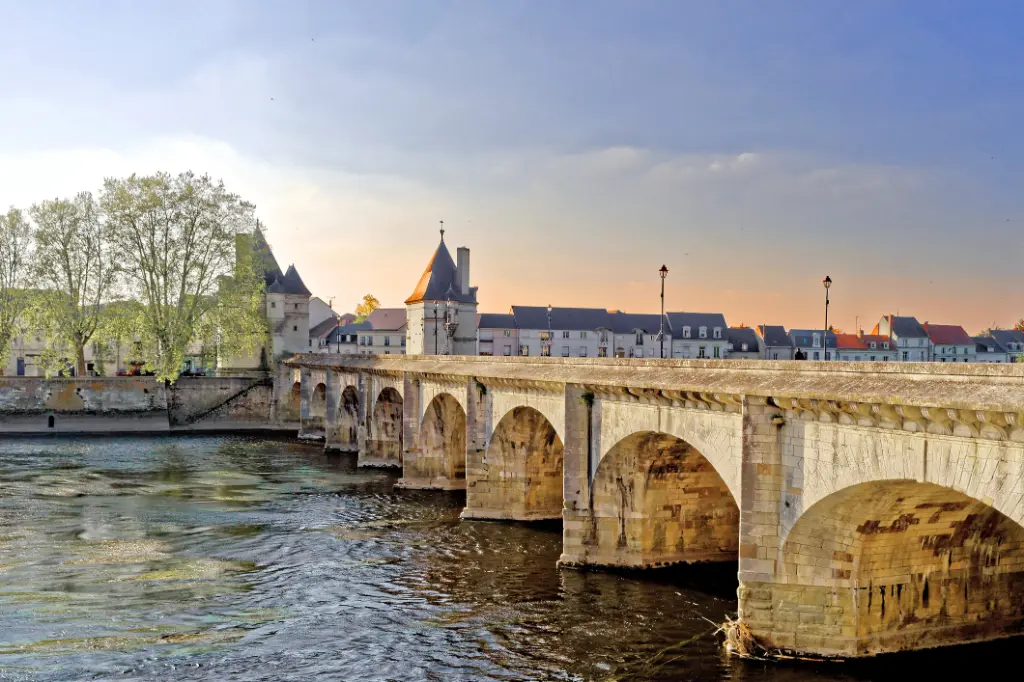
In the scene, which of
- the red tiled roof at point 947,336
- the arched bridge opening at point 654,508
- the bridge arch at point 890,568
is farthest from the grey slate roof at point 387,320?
the bridge arch at point 890,568

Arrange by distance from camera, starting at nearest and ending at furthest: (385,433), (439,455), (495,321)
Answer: (439,455), (385,433), (495,321)

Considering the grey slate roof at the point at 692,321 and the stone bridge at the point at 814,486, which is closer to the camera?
the stone bridge at the point at 814,486

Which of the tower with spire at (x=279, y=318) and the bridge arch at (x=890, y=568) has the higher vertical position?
the tower with spire at (x=279, y=318)

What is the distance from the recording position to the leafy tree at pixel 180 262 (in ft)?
193

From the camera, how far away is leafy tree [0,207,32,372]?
63.4 metres

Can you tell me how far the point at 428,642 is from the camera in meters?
18.6

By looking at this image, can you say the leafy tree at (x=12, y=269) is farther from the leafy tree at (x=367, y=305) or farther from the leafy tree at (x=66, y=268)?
the leafy tree at (x=367, y=305)

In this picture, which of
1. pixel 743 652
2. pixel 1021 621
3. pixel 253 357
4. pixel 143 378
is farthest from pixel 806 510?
pixel 253 357

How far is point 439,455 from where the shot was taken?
38.9 m

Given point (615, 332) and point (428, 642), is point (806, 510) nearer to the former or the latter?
point (428, 642)

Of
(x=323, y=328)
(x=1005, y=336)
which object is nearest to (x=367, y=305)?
(x=323, y=328)

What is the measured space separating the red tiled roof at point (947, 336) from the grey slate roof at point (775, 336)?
15.7m

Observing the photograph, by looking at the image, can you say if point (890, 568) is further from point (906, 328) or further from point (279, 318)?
point (906, 328)

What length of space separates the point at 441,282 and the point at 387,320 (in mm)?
37051
